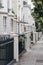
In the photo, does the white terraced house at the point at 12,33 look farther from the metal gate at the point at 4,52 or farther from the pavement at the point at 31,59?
the pavement at the point at 31,59

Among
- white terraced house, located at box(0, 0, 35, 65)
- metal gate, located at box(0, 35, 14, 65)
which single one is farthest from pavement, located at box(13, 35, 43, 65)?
metal gate, located at box(0, 35, 14, 65)

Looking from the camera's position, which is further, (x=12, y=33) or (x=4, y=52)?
(x=12, y=33)

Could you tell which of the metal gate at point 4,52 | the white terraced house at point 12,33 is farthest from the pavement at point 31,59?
the metal gate at point 4,52

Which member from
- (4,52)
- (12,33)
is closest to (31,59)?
(4,52)

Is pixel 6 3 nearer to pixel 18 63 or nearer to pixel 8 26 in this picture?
pixel 8 26

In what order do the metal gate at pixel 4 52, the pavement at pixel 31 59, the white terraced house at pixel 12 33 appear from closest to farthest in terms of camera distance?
the metal gate at pixel 4 52 → the pavement at pixel 31 59 → the white terraced house at pixel 12 33

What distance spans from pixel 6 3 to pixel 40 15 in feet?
15.5

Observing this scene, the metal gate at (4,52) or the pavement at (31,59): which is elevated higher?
the metal gate at (4,52)

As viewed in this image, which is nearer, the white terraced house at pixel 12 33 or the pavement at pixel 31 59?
the pavement at pixel 31 59

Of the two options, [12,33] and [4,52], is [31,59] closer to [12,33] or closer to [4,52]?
[4,52]

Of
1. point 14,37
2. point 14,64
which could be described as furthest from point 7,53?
point 14,37

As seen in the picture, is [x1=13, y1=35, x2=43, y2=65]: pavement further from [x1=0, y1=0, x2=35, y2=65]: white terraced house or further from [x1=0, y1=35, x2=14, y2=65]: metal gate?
[x1=0, y1=35, x2=14, y2=65]: metal gate

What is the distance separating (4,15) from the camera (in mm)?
29406

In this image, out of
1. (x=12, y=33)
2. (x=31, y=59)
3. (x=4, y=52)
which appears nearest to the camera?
(x=4, y=52)
